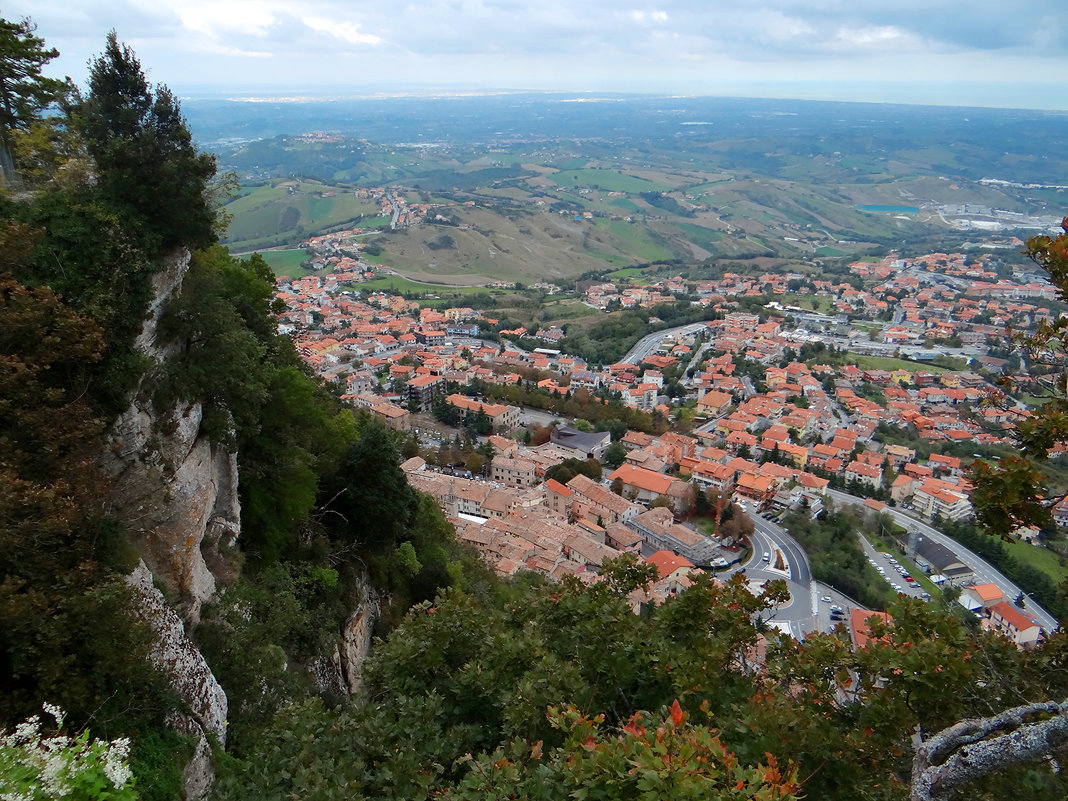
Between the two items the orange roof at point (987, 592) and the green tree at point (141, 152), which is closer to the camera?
the green tree at point (141, 152)

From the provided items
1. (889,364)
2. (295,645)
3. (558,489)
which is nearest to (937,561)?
(558,489)

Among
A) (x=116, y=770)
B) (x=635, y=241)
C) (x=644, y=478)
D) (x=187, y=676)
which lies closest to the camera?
(x=116, y=770)

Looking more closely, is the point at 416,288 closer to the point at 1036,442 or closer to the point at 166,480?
the point at 166,480

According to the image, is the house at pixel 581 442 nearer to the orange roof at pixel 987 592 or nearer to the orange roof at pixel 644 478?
the orange roof at pixel 644 478

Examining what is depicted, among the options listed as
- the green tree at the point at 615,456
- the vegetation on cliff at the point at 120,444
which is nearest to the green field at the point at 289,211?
the green tree at the point at 615,456

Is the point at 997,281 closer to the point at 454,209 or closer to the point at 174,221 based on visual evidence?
the point at 454,209
